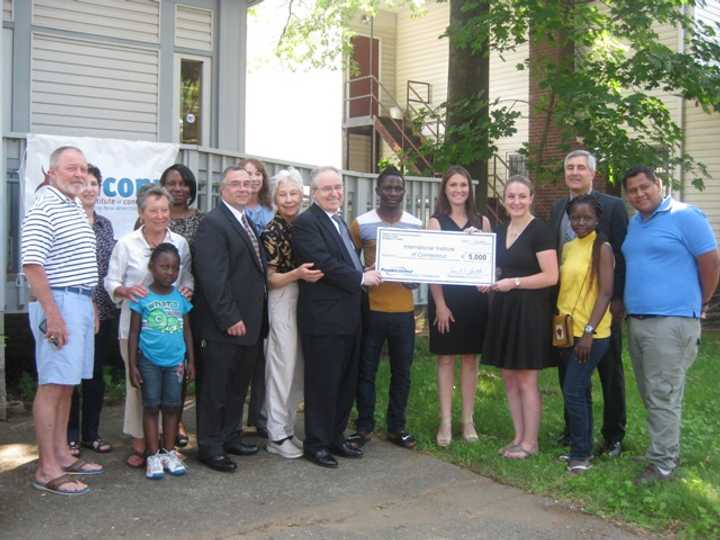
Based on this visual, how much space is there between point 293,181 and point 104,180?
277 centimetres

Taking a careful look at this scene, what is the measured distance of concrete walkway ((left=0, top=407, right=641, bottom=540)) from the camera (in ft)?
14.1

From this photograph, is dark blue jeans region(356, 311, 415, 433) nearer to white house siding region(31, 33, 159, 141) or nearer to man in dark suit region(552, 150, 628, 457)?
man in dark suit region(552, 150, 628, 457)

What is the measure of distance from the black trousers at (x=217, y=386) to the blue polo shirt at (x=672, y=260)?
258 cm

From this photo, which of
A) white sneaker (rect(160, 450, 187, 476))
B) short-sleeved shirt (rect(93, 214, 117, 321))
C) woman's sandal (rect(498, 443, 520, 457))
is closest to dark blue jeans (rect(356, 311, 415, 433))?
woman's sandal (rect(498, 443, 520, 457))

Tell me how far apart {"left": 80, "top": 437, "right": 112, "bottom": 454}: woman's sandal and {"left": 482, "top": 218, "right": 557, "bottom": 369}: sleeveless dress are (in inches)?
109

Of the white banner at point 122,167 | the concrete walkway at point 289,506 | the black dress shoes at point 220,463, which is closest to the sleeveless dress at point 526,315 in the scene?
the concrete walkway at point 289,506

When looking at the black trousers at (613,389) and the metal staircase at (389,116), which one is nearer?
the black trousers at (613,389)

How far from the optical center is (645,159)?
10148 mm

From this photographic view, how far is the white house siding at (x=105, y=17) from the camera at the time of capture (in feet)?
31.8

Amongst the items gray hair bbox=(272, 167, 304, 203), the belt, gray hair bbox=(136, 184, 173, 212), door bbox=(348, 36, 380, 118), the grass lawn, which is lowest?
the grass lawn

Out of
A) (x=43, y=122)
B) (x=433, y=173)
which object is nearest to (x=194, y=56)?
(x=43, y=122)

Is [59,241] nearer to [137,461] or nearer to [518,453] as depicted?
[137,461]

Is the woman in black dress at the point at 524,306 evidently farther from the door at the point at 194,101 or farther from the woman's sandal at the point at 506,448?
the door at the point at 194,101

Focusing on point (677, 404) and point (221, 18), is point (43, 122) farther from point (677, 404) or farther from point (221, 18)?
point (677, 404)
